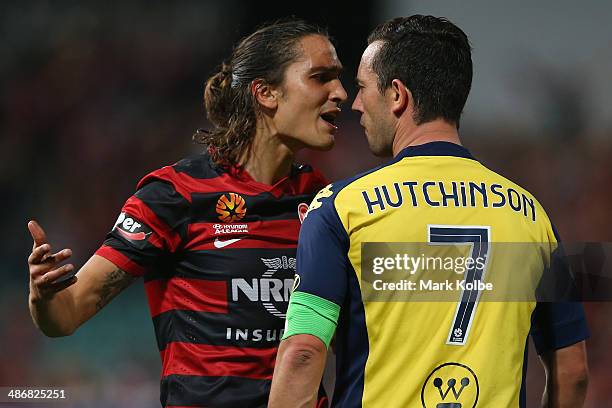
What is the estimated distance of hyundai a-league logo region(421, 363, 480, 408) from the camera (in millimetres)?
1780

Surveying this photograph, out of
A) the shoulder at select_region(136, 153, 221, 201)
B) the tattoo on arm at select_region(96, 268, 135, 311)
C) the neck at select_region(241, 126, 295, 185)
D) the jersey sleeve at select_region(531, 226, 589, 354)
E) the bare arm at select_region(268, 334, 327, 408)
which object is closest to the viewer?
the bare arm at select_region(268, 334, 327, 408)

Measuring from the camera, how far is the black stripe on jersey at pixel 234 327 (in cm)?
248

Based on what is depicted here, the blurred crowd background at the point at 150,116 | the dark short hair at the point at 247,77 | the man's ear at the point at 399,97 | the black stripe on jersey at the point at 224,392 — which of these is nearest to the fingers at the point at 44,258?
the black stripe on jersey at the point at 224,392

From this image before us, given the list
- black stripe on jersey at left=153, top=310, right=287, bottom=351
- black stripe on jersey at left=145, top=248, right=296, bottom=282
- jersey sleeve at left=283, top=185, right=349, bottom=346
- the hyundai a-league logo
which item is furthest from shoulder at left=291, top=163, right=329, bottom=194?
the hyundai a-league logo

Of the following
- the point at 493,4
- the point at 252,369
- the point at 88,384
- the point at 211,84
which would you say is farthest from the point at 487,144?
the point at 252,369

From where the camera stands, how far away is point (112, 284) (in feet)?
8.05

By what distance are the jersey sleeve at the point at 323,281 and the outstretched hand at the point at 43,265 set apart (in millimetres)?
625

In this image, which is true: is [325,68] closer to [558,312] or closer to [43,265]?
[43,265]

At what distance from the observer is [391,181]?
1.81 metres

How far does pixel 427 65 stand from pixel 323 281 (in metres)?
0.52

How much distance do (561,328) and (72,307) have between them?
120 centimetres

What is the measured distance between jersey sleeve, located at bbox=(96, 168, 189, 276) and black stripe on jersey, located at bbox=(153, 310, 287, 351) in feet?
0.60

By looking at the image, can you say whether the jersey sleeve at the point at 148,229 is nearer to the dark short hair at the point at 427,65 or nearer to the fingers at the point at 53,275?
the fingers at the point at 53,275

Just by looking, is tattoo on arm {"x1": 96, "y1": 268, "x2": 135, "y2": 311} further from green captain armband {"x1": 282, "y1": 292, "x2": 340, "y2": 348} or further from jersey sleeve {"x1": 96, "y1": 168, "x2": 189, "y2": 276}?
green captain armband {"x1": 282, "y1": 292, "x2": 340, "y2": 348}
